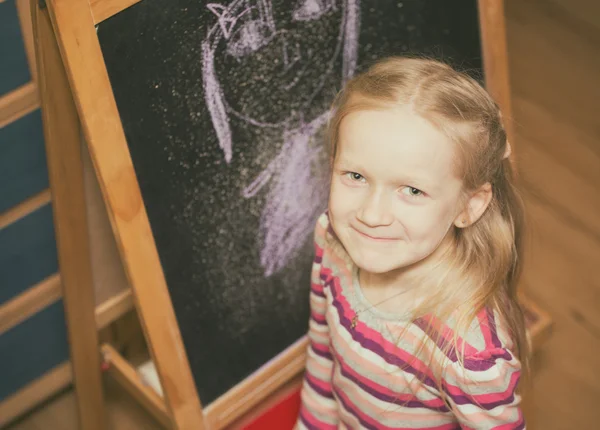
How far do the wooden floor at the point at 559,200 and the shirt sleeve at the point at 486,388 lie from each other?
0.53 m

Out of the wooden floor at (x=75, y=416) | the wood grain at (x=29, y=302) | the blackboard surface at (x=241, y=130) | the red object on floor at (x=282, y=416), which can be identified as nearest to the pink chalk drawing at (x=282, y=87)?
the blackboard surface at (x=241, y=130)

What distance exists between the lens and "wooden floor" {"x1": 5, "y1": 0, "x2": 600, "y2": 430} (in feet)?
6.07

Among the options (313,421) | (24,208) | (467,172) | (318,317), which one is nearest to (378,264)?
(467,172)

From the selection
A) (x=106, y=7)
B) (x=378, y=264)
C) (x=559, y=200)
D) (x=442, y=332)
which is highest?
(x=106, y=7)

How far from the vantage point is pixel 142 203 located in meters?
1.17

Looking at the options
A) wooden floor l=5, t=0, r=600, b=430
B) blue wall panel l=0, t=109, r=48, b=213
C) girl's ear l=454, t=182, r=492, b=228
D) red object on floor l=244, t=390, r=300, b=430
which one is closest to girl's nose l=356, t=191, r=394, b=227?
girl's ear l=454, t=182, r=492, b=228

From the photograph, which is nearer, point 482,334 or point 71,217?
point 482,334

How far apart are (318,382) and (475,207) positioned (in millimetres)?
427

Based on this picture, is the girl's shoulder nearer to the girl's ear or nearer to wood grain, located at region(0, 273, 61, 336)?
the girl's ear

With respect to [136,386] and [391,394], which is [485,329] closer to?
[391,394]

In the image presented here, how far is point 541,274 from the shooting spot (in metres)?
2.06

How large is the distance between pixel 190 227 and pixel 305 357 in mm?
375

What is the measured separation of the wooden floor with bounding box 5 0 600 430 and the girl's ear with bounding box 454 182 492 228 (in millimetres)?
629

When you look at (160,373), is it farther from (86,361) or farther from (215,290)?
(86,361)
